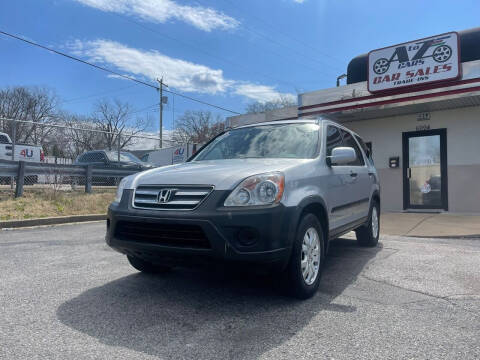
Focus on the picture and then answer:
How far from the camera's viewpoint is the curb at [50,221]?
311 inches

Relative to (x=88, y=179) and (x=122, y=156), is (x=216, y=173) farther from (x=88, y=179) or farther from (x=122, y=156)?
(x=122, y=156)

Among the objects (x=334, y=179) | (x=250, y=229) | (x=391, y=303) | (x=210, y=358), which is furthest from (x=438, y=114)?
(x=210, y=358)

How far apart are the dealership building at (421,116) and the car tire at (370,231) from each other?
195 inches

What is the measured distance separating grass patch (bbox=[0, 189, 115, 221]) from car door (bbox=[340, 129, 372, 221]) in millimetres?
6866

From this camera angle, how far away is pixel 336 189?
421 centimetres

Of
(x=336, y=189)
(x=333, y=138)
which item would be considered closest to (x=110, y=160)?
(x=333, y=138)

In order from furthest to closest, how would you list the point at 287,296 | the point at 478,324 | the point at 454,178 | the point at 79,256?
the point at 454,178, the point at 79,256, the point at 287,296, the point at 478,324

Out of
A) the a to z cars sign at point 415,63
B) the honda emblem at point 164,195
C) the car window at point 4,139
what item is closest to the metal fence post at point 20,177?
the car window at point 4,139

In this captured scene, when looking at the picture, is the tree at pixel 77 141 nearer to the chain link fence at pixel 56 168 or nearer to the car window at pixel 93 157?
the chain link fence at pixel 56 168

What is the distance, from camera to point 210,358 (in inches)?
93.0

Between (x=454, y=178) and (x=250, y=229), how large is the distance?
30.4 ft

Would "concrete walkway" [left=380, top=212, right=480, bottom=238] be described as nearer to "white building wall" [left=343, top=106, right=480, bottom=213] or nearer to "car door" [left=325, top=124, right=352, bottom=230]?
"white building wall" [left=343, top=106, right=480, bottom=213]

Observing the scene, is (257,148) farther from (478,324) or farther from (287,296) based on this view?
(478,324)

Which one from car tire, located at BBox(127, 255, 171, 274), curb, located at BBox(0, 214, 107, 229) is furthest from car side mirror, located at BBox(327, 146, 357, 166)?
curb, located at BBox(0, 214, 107, 229)
